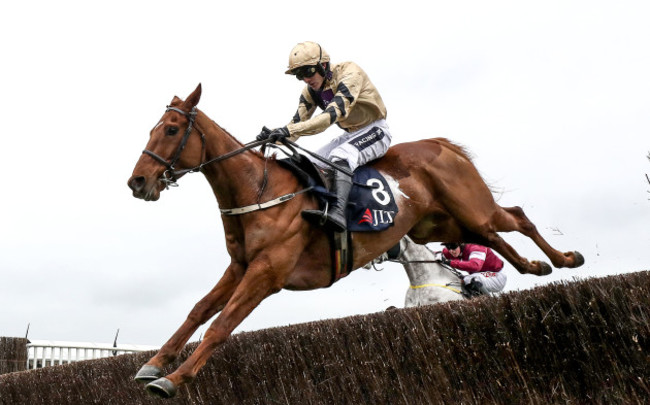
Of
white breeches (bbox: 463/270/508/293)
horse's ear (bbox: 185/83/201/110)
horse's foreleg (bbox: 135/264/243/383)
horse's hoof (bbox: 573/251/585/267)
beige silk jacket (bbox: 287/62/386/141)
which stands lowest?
horse's foreleg (bbox: 135/264/243/383)

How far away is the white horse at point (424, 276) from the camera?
853 centimetres

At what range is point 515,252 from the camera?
270 inches

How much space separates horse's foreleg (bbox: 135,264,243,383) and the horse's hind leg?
7.90ft

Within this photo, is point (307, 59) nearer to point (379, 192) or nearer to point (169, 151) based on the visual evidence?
point (379, 192)

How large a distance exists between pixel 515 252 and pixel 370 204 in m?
1.68

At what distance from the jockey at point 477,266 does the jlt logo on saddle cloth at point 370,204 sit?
115 inches

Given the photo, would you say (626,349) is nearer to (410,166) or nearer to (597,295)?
(597,295)

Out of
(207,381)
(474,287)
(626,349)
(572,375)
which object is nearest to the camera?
(626,349)

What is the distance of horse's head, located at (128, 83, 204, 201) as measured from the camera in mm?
4984

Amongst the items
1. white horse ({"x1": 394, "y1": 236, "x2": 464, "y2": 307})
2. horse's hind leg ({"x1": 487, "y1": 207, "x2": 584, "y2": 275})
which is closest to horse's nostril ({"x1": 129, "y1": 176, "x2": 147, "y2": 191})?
horse's hind leg ({"x1": 487, "y1": 207, "x2": 584, "y2": 275})

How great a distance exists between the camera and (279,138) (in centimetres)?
564

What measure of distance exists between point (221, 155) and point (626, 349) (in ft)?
9.15

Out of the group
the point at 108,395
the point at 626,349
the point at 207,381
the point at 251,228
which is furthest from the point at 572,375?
the point at 108,395

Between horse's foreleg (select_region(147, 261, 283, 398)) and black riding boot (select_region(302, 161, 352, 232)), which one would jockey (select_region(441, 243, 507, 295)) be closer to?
black riding boot (select_region(302, 161, 352, 232))
